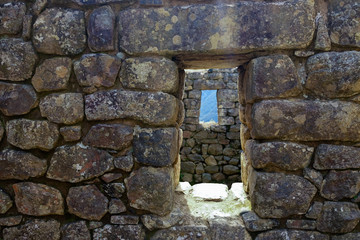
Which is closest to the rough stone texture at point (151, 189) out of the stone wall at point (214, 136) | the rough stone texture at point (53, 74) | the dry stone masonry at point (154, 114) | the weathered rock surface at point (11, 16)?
the dry stone masonry at point (154, 114)

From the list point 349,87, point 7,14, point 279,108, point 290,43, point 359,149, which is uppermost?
point 7,14

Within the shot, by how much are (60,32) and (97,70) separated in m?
0.38

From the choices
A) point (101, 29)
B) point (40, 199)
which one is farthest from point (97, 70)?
point (40, 199)

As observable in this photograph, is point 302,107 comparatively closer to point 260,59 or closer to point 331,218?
point 260,59

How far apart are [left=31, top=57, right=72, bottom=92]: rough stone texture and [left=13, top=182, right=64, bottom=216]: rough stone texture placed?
702 millimetres

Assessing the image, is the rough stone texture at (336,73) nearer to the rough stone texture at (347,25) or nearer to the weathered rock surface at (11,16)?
the rough stone texture at (347,25)

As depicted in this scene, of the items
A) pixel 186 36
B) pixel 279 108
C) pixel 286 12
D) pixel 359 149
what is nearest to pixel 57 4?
pixel 186 36

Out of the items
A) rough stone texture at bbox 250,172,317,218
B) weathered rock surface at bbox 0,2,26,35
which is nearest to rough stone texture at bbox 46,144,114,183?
weathered rock surface at bbox 0,2,26,35

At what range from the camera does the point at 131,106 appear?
1671 mm

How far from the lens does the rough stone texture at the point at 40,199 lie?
67.9 inches

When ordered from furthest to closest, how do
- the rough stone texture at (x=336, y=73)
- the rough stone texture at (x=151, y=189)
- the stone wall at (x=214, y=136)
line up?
the stone wall at (x=214, y=136) → the rough stone texture at (x=151, y=189) → the rough stone texture at (x=336, y=73)

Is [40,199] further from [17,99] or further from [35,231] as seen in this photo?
[17,99]

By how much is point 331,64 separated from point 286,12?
1.48 feet

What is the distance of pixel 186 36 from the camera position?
1660 millimetres
